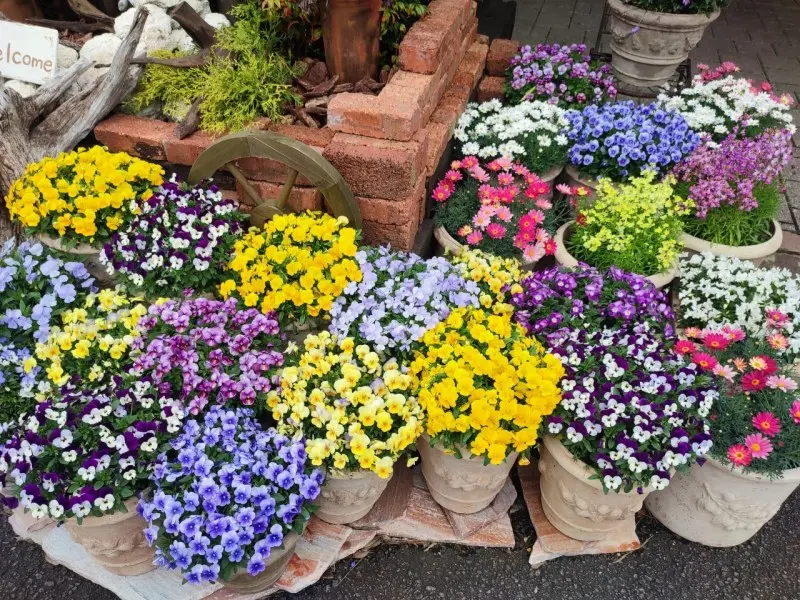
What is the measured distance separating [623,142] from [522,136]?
477 millimetres

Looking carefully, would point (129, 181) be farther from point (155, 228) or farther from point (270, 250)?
point (270, 250)

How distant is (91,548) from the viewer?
1.96 metres

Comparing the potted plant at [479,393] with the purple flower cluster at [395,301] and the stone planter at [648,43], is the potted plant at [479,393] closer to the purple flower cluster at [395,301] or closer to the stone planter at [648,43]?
the purple flower cluster at [395,301]

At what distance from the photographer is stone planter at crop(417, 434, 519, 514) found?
2062 mm

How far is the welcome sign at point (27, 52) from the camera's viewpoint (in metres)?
2.60

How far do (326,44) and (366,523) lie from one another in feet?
6.49

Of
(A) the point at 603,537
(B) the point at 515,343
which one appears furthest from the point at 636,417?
(A) the point at 603,537

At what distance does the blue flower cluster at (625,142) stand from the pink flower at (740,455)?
1471 millimetres

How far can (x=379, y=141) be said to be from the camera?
233 cm

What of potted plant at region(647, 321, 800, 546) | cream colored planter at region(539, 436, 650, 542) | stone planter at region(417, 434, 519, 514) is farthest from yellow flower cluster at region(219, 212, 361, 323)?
potted plant at region(647, 321, 800, 546)

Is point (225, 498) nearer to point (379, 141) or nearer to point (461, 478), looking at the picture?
point (461, 478)

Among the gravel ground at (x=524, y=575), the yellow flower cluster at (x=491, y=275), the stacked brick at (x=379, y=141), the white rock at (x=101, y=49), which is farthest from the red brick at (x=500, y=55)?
the gravel ground at (x=524, y=575)

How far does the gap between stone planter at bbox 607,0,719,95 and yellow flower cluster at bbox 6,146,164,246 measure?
2.96 metres

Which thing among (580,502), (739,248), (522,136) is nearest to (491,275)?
(580,502)
